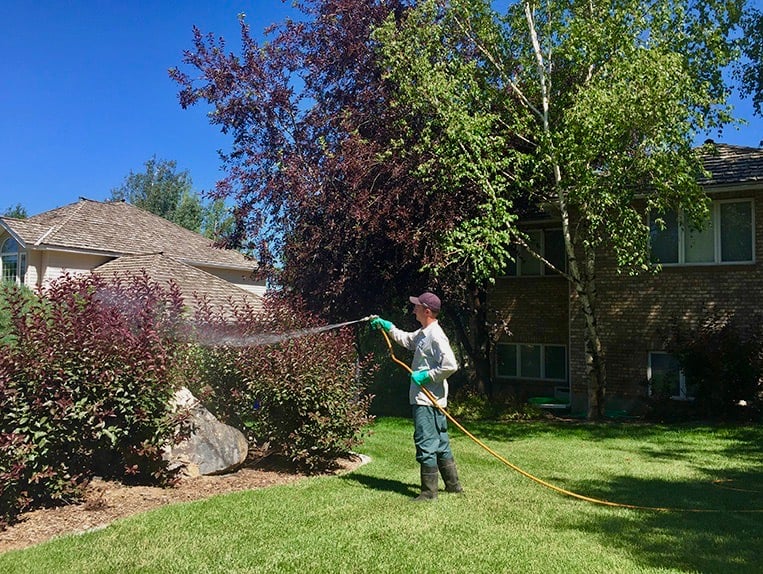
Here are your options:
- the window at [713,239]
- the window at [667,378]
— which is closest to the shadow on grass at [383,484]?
the window at [667,378]

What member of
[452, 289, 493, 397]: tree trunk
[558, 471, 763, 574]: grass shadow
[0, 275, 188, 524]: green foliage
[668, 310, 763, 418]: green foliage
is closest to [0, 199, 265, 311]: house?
[452, 289, 493, 397]: tree trunk

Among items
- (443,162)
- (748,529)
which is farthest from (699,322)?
(748,529)

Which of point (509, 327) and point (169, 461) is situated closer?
point (169, 461)

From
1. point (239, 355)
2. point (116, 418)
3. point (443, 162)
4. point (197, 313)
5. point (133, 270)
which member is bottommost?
point (116, 418)

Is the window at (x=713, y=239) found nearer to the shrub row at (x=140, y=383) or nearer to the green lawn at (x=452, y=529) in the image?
the green lawn at (x=452, y=529)

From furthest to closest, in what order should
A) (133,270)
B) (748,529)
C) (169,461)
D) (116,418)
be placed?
1. (133,270)
2. (169,461)
3. (116,418)
4. (748,529)

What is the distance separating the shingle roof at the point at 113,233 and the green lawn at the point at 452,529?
1456 centimetres

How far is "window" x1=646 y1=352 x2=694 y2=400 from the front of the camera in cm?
1509

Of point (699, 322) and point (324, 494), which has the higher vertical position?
point (699, 322)

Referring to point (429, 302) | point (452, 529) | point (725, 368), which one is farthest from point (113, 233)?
point (452, 529)

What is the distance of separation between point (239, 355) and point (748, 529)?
19.3 feet

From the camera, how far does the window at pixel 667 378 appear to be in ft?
49.5

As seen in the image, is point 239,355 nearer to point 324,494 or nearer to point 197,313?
point 197,313

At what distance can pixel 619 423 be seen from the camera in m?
14.0
